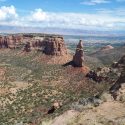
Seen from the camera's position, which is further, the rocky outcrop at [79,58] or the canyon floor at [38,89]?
the rocky outcrop at [79,58]

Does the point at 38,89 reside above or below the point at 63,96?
below

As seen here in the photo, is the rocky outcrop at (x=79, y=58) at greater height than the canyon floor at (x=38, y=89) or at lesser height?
greater

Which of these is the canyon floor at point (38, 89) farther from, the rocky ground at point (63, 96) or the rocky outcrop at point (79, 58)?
the rocky outcrop at point (79, 58)

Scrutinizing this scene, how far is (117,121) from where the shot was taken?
2128 inches

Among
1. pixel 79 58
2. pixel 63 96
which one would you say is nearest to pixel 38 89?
pixel 63 96

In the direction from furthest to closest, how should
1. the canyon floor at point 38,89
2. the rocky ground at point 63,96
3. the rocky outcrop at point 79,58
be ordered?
the rocky outcrop at point 79,58 < the canyon floor at point 38,89 < the rocky ground at point 63,96

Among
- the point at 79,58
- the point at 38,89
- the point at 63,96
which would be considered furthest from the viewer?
the point at 79,58

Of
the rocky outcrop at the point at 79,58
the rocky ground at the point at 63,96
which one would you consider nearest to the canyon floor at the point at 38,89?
the rocky ground at the point at 63,96

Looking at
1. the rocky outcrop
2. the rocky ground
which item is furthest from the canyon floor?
the rocky outcrop

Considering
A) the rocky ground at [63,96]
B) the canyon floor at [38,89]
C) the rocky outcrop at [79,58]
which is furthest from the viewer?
the rocky outcrop at [79,58]

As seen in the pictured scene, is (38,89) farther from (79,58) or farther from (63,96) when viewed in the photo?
(79,58)

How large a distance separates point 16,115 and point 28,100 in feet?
73.5

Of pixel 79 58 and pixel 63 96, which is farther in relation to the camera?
pixel 79 58

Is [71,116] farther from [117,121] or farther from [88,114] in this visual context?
[117,121]
